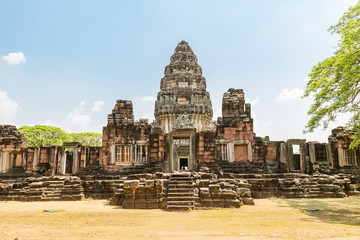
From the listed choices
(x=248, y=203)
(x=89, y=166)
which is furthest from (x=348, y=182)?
(x=89, y=166)

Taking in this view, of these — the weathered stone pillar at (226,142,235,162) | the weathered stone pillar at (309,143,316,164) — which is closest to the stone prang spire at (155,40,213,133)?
the weathered stone pillar at (309,143,316,164)

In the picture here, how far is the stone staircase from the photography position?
37.4 feet

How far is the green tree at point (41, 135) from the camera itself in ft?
145

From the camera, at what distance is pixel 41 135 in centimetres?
4494

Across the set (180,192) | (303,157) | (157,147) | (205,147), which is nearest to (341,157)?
(303,157)

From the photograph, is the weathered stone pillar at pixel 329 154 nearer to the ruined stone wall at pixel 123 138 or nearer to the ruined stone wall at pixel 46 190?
the ruined stone wall at pixel 123 138

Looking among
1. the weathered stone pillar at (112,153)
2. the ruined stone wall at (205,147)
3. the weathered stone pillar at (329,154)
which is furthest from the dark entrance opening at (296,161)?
the weathered stone pillar at (112,153)

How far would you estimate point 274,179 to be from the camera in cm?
1673

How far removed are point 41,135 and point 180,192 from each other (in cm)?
3900

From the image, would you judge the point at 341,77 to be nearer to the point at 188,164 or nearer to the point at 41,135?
the point at 188,164

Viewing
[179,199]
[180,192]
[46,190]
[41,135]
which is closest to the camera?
[179,199]

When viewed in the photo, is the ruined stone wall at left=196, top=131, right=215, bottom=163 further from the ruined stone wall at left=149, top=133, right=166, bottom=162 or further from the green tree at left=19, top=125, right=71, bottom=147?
the green tree at left=19, top=125, right=71, bottom=147

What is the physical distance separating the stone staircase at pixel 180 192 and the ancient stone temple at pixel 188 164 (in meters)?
0.04

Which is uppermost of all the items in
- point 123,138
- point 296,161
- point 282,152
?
point 123,138
